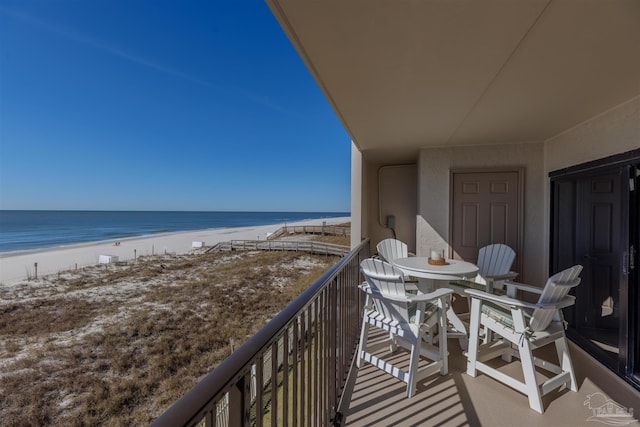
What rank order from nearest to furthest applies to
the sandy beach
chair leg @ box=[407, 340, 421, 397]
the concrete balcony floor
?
the concrete balcony floor
chair leg @ box=[407, 340, 421, 397]
the sandy beach

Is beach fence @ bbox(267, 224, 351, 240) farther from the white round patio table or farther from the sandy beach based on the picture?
the white round patio table

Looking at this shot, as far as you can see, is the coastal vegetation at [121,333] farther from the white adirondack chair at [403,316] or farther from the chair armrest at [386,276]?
the chair armrest at [386,276]

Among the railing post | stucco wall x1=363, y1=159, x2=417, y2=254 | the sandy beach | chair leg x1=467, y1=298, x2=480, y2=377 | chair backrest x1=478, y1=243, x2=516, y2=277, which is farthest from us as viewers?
the sandy beach

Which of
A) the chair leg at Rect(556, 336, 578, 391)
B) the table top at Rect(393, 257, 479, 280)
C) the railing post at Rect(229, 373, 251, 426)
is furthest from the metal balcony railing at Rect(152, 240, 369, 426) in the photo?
the chair leg at Rect(556, 336, 578, 391)

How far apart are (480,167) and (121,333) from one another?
913 cm

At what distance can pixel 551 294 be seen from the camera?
1.79 metres

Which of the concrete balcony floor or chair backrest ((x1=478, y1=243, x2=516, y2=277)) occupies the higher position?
chair backrest ((x1=478, y1=243, x2=516, y2=277))

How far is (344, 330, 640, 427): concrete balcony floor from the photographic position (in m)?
1.68

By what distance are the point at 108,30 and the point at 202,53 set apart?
3.69 metres

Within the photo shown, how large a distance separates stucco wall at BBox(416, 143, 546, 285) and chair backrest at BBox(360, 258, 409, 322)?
200 cm

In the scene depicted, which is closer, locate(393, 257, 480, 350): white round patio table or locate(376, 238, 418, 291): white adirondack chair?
locate(393, 257, 480, 350): white round patio table

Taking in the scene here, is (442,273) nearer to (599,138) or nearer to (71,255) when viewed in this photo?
(599,138)

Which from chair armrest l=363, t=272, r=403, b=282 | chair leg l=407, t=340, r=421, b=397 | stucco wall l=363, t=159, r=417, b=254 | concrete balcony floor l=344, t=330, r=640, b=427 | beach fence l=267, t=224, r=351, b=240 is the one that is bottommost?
beach fence l=267, t=224, r=351, b=240

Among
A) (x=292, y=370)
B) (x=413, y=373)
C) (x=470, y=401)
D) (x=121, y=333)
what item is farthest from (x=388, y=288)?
(x=121, y=333)
